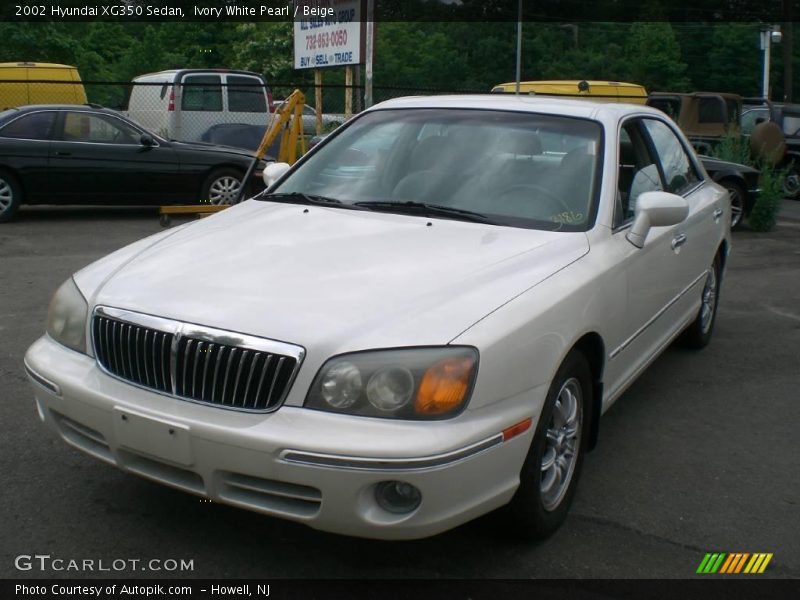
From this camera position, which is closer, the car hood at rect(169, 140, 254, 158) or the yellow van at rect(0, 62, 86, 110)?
the car hood at rect(169, 140, 254, 158)

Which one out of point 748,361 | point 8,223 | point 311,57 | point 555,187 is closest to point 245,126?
point 311,57

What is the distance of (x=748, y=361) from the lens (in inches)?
243

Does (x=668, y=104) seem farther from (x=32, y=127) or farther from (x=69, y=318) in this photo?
(x=69, y=318)

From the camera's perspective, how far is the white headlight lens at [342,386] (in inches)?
114

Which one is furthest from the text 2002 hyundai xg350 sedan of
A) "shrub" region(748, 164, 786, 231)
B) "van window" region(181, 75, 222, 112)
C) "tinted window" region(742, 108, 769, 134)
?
"tinted window" region(742, 108, 769, 134)

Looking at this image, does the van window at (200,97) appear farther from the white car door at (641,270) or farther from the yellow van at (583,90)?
the white car door at (641,270)

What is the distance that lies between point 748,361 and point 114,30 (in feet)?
153

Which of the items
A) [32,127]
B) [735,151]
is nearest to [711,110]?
[735,151]

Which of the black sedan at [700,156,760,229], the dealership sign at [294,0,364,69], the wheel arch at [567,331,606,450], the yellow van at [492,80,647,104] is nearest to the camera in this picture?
the wheel arch at [567,331,606,450]

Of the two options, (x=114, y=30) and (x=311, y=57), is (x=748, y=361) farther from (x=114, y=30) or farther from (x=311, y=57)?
(x=114, y=30)

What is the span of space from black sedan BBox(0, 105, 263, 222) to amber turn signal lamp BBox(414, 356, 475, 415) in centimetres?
992

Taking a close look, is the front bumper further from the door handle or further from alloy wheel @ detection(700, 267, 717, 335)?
alloy wheel @ detection(700, 267, 717, 335)

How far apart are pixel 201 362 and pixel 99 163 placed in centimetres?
966

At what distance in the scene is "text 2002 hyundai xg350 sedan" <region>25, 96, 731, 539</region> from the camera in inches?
114
